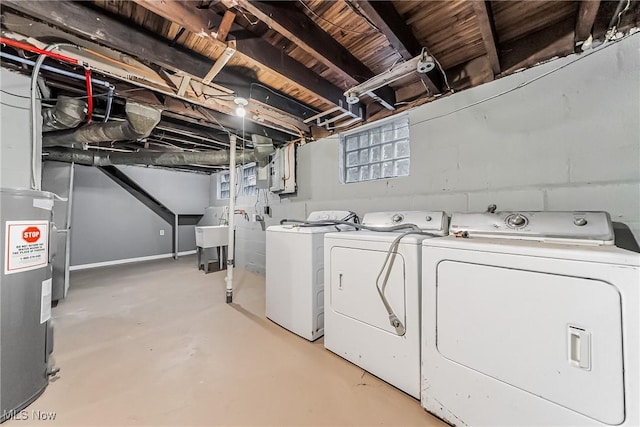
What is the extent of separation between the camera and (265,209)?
12.7ft

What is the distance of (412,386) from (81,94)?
3795mm

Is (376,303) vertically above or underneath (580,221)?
underneath

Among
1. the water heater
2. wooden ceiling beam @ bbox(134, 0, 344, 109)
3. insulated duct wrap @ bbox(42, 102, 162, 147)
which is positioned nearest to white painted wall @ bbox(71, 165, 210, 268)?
insulated duct wrap @ bbox(42, 102, 162, 147)

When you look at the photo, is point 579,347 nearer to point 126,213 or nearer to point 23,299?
point 23,299

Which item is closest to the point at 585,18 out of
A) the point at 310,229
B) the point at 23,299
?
the point at 310,229

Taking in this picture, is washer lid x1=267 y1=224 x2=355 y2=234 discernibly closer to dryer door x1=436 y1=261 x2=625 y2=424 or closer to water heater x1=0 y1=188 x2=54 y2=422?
dryer door x1=436 y1=261 x2=625 y2=424

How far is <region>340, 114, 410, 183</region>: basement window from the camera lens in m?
2.32

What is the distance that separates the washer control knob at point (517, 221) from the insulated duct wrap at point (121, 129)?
3096 millimetres

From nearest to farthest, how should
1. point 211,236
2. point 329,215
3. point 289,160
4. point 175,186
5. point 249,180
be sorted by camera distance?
point 329,215 → point 289,160 → point 211,236 → point 249,180 → point 175,186

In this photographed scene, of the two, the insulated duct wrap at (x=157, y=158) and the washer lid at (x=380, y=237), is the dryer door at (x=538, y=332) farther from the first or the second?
the insulated duct wrap at (x=157, y=158)

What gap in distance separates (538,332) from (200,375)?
184 cm

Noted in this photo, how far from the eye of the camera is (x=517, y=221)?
1.35 m

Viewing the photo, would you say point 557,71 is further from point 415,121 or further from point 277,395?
point 277,395

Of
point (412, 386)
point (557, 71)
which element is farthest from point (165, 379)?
point (557, 71)
